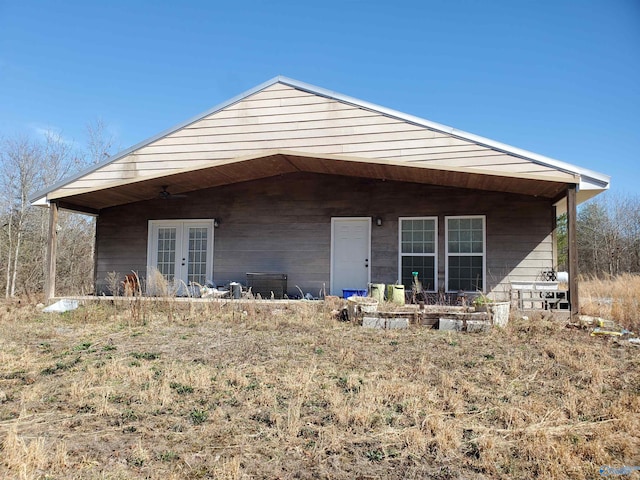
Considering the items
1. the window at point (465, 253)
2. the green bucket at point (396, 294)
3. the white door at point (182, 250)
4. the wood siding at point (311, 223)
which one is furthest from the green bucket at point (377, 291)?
the white door at point (182, 250)

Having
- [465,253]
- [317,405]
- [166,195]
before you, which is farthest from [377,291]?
[317,405]

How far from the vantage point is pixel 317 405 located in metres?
3.61

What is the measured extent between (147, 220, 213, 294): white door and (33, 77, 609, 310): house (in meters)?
0.03

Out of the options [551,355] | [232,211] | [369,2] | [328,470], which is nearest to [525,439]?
[328,470]

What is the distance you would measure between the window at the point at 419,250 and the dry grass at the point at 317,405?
3.64 m

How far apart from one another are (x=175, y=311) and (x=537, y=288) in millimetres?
6754

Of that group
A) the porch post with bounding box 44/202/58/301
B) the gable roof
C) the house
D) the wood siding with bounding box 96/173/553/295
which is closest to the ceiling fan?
the house

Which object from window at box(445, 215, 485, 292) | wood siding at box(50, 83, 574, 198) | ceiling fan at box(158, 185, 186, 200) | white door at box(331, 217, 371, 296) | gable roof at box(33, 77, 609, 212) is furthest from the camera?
ceiling fan at box(158, 185, 186, 200)

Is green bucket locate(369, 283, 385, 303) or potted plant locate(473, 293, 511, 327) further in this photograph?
green bucket locate(369, 283, 385, 303)

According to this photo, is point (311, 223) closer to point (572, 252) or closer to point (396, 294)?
point (396, 294)

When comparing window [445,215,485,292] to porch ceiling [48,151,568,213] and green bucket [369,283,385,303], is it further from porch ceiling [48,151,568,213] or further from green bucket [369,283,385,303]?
green bucket [369,283,385,303]

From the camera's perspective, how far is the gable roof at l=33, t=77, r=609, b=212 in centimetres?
776

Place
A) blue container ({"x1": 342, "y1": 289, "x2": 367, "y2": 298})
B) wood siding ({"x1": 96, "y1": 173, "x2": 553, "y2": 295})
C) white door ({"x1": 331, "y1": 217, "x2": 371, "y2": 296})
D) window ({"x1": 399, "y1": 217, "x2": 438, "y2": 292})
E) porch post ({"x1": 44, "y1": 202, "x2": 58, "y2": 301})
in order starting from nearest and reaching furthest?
porch post ({"x1": 44, "y1": 202, "x2": 58, "y2": 301}), wood siding ({"x1": 96, "y1": 173, "x2": 553, "y2": 295}), blue container ({"x1": 342, "y1": 289, "x2": 367, "y2": 298}), window ({"x1": 399, "y1": 217, "x2": 438, "y2": 292}), white door ({"x1": 331, "y1": 217, "x2": 371, "y2": 296})

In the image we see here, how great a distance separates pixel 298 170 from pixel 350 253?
2384mm
